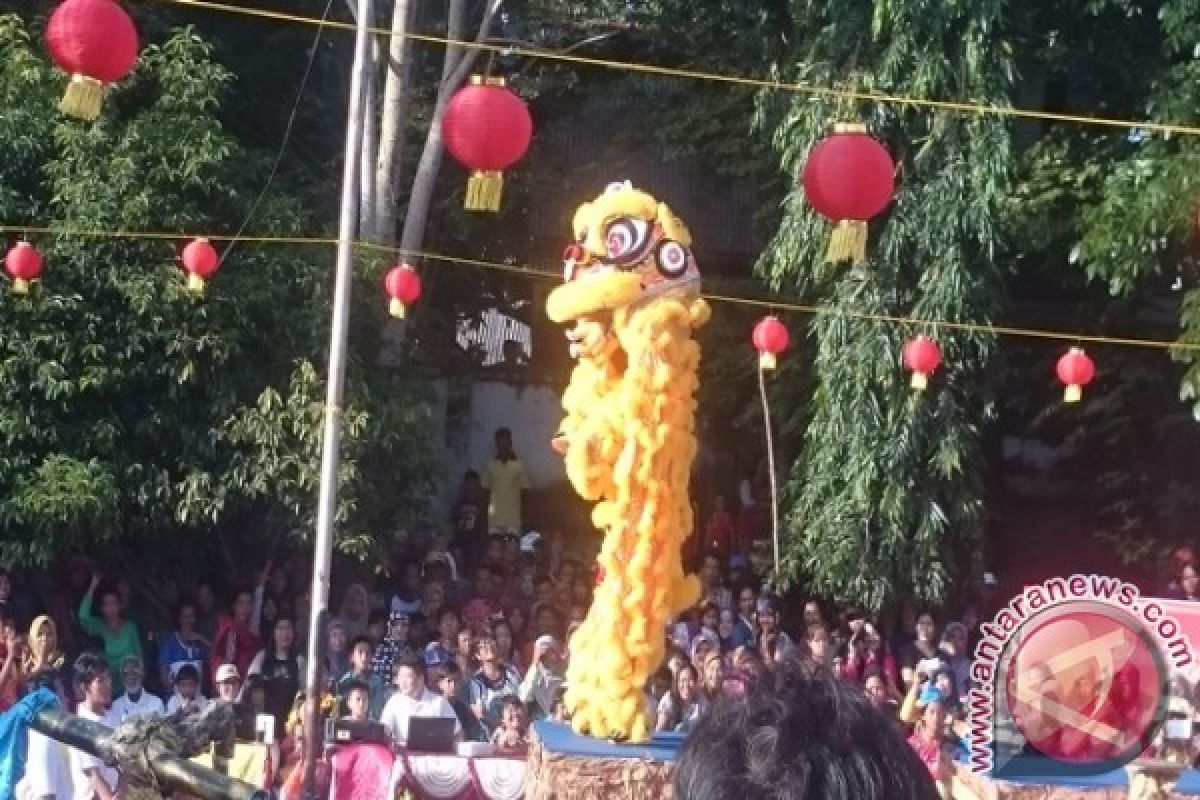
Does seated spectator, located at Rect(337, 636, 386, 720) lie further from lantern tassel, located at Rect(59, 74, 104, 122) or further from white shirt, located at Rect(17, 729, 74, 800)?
lantern tassel, located at Rect(59, 74, 104, 122)

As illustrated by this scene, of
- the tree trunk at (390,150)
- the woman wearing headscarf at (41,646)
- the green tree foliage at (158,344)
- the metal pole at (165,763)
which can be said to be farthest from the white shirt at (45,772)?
the metal pole at (165,763)

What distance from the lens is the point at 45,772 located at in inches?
288

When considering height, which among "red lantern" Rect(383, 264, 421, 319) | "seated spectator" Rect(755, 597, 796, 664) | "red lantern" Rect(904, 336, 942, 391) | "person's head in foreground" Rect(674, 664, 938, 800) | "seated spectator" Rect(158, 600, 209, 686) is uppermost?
"red lantern" Rect(383, 264, 421, 319)

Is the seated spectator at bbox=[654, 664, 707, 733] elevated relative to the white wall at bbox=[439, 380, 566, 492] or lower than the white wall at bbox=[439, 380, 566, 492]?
lower

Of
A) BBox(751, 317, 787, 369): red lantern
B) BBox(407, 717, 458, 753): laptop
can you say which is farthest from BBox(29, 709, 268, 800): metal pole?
BBox(751, 317, 787, 369): red lantern

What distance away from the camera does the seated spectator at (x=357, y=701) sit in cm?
820

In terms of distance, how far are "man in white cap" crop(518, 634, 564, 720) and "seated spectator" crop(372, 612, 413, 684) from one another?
1.83ft

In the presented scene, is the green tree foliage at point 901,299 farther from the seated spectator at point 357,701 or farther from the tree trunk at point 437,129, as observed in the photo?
the seated spectator at point 357,701

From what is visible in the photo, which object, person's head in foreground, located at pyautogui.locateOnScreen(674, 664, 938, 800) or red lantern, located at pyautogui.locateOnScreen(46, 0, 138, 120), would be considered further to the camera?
red lantern, located at pyautogui.locateOnScreen(46, 0, 138, 120)

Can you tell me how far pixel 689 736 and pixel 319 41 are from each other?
1063 cm

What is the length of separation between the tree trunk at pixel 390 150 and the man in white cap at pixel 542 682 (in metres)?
2.99

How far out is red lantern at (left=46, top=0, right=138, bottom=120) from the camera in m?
6.43

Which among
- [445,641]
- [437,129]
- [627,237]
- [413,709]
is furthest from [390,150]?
[413,709]

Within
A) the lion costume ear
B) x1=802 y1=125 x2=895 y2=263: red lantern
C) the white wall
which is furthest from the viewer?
the white wall
